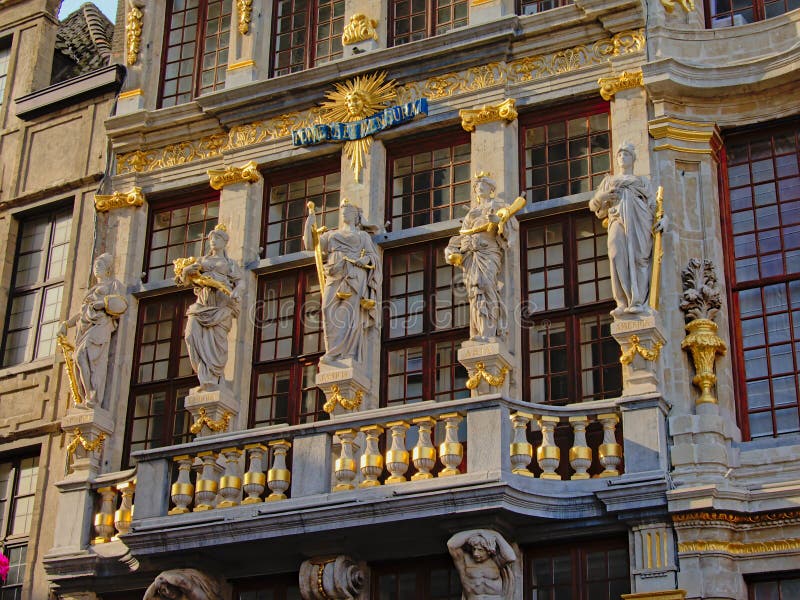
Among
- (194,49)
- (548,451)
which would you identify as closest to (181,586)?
(548,451)

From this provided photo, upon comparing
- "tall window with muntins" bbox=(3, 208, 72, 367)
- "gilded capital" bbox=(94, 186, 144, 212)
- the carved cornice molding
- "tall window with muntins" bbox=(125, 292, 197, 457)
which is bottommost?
"tall window with muntins" bbox=(125, 292, 197, 457)

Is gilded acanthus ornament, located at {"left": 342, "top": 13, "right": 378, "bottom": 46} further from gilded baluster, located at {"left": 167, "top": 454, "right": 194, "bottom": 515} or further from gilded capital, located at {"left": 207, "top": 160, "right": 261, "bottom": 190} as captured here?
gilded baluster, located at {"left": 167, "top": 454, "right": 194, "bottom": 515}

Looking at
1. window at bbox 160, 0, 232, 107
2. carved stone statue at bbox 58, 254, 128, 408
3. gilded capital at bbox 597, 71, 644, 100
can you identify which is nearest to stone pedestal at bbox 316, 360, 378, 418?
carved stone statue at bbox 58, 254, 128, 408

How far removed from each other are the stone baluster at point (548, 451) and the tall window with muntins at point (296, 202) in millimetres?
5043

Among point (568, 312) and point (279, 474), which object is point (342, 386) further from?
point (568, 312)

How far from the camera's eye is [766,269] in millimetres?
19109

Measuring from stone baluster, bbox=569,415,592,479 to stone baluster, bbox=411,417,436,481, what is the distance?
1.60m

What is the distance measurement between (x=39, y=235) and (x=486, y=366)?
8560 millimetres

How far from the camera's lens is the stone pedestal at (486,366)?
1898 cm

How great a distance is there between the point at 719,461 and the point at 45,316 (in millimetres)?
10642

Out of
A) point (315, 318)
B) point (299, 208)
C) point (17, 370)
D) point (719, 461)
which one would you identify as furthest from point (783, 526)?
point (17, 370)

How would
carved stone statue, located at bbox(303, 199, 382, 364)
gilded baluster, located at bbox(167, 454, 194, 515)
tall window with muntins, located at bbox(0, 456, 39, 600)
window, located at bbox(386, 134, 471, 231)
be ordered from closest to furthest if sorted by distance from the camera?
gilded baluster, located at bbox(167, 454, 194, 515) < carved stone statue, located at bbox(303, 199, 382, 364) < window, located at bbox(386, 134, 471, 231) < tall window with muntins, located at bbox(0, 456, 39, 600)

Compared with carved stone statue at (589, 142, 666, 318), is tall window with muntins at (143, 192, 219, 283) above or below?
above

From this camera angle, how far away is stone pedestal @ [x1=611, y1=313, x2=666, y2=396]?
1830cm
